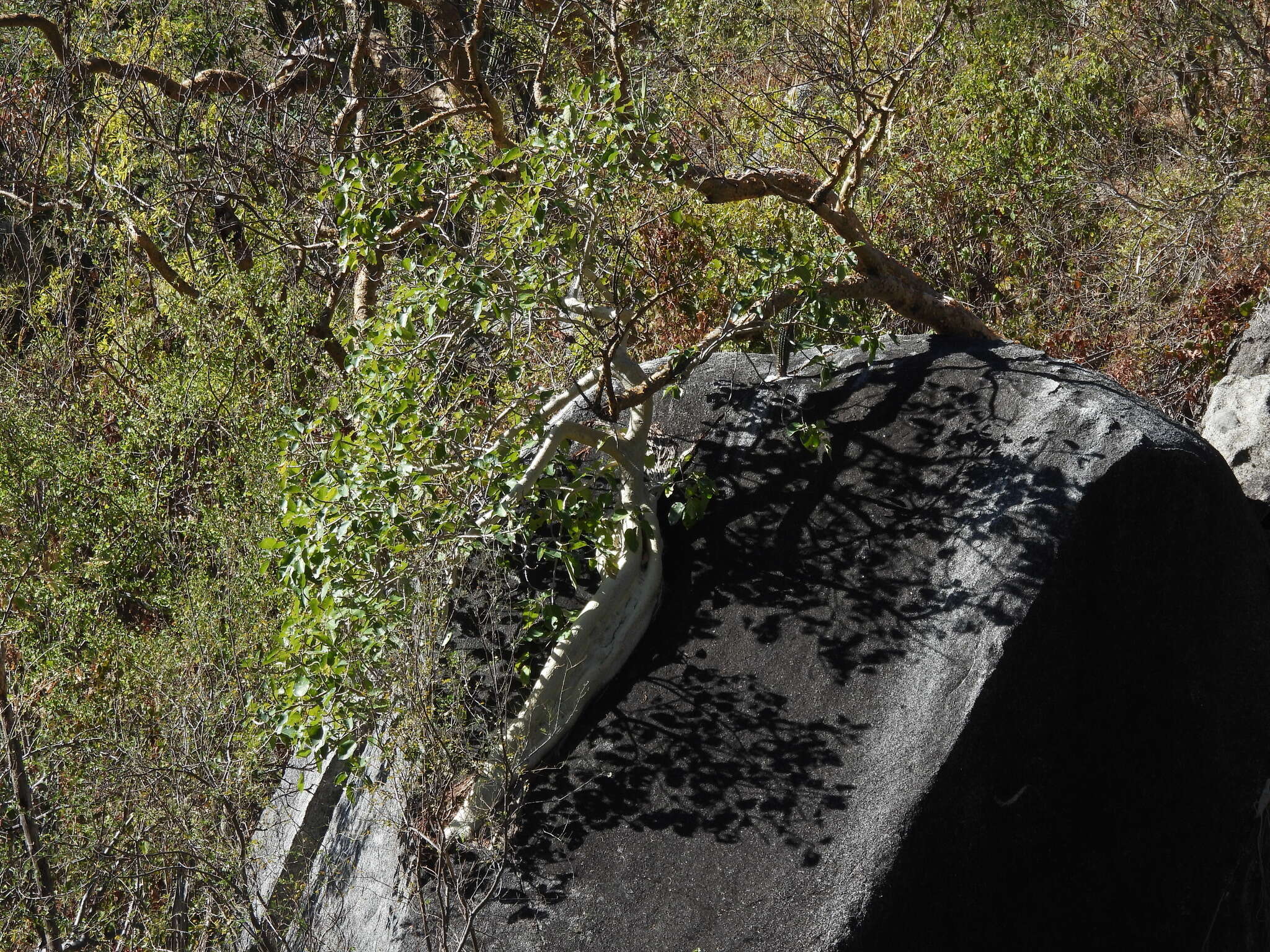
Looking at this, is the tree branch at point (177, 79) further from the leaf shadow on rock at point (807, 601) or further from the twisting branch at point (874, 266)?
the leaf shadow on rock at point (807, 601)

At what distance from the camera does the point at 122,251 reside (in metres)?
7.91

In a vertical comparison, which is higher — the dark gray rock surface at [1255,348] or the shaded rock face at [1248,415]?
the dark gray rock surface at [1255,348]

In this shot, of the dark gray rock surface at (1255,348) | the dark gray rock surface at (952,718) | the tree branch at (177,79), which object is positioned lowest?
the dark gray rock surface at (952,718)

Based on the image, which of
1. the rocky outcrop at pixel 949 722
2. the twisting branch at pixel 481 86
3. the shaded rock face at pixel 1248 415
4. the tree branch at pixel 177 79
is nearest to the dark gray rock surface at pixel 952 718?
the rocky outcrop at pixel 949 722

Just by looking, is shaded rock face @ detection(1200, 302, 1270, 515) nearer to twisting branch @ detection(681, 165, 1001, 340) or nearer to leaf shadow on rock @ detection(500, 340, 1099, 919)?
twisting branch @ detection(681, 165, 1001, 340)

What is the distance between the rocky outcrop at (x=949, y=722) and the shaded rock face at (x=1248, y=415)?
92 centimetres

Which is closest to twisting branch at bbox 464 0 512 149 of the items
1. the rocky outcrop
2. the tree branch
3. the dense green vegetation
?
the dense green vegetation

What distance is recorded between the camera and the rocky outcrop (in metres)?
4.10

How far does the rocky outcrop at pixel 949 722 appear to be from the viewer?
4.10m

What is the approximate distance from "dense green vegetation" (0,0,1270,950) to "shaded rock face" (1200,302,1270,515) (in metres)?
0.62

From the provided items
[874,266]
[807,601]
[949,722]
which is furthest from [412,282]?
[949,722]

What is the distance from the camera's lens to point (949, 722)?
4.14 m

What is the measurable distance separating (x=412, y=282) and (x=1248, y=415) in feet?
13.2

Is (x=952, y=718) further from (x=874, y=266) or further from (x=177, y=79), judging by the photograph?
(x=177, y=79)
